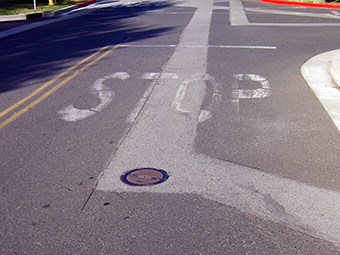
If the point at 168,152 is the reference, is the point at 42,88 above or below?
above

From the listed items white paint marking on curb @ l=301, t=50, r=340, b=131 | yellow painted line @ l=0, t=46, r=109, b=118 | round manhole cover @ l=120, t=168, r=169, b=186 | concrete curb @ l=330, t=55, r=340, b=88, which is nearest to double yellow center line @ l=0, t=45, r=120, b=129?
yellow painted line @ l=0, t=46, r=109, b=118

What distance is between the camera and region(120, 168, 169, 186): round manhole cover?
14.0ft

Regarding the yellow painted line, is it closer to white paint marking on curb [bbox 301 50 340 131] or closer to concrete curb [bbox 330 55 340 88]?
white paint marking on curb [bbox 301 50 340 131]

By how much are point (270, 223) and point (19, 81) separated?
627 centimetres

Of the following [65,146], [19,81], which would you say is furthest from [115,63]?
[65,146]

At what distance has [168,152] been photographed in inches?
197

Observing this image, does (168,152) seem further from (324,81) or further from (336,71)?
(336,71)

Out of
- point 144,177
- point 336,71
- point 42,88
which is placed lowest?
point 144,177

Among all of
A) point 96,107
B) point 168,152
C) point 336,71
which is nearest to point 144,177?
point 168,152

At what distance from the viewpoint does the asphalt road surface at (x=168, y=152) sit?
344 cm

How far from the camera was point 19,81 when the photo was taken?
8055mm

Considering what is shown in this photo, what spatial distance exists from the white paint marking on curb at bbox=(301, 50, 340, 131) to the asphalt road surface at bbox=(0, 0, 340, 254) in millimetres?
146

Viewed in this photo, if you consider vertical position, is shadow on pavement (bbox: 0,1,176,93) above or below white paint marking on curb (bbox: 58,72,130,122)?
above

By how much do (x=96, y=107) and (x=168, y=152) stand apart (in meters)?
2.09
